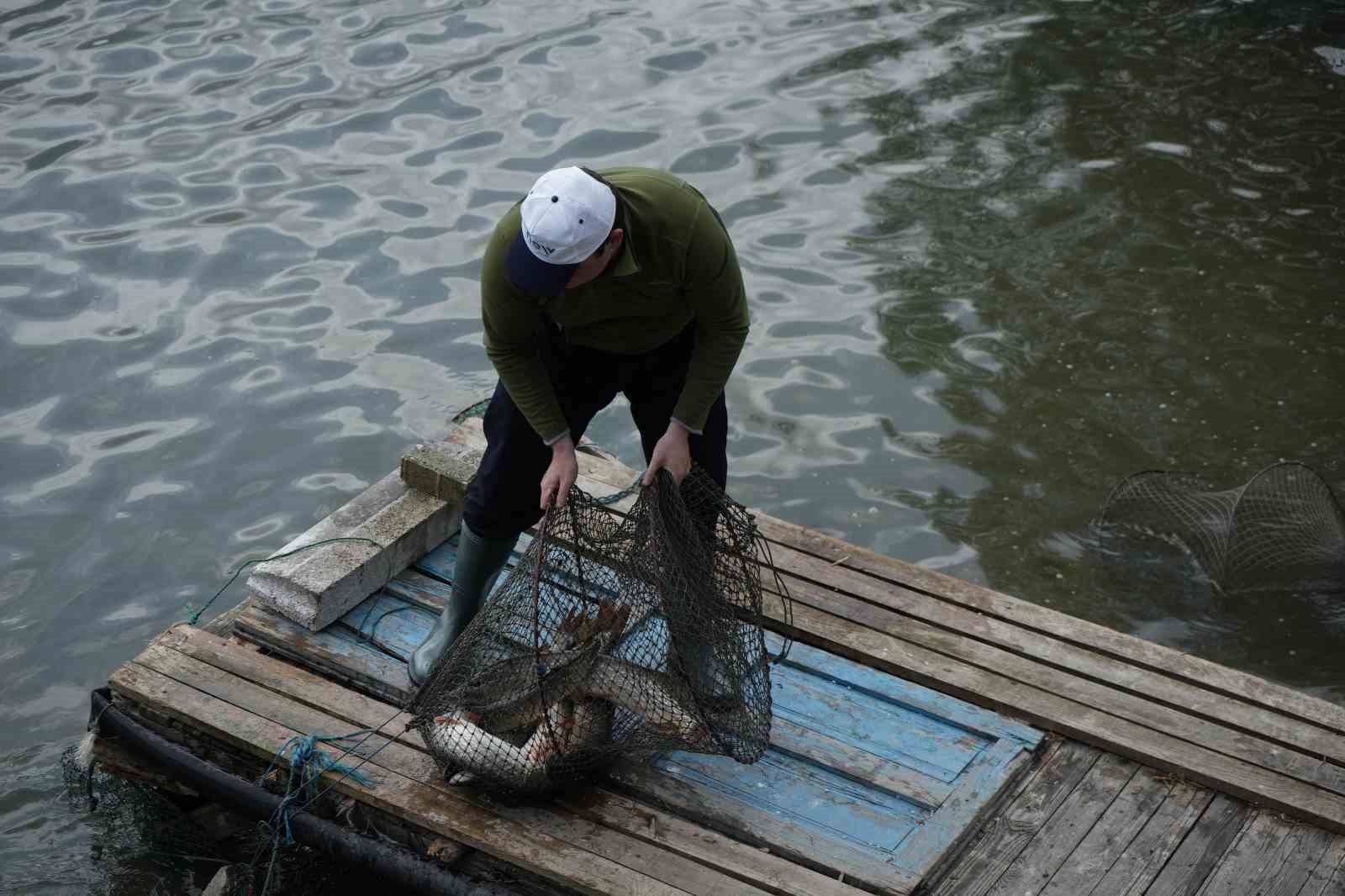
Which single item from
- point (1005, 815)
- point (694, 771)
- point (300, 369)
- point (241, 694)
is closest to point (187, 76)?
point (300, 369)

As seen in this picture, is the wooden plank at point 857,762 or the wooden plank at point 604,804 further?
the wooden plank at point 857,762

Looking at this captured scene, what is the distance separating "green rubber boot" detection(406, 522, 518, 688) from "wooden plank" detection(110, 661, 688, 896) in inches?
13.5

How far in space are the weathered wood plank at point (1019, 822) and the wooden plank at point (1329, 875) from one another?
2.39 ft

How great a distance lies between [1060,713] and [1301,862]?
2.86ft

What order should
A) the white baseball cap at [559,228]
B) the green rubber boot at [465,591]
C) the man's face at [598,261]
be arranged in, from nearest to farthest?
the white baseball cap at [559,228] → the man's face at [598,261] → the green rubber boot at [465,591]

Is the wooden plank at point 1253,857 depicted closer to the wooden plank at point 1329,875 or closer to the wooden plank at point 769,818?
the wooden plank at point 1329,875

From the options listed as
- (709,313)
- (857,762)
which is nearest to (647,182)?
(709,313)

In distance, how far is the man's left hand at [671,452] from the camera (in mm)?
4277

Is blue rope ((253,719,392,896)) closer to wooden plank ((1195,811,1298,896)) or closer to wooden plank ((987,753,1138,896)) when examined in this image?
wooden plank ((987,753,1138,896))

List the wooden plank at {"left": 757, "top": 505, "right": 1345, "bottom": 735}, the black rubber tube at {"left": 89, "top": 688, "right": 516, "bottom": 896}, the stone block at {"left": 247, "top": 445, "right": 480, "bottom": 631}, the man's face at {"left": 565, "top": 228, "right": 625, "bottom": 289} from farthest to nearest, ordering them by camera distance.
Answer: the stone block at {"left": 247, "top": 445, "right": 480, "bottom": 631}, the wooden plank at {"left": 757, "top": 505, "right": 1345, "bottom": 735}, the black rubber tube at {"left": 89, "top": 688, "right": 516, "bottom": 896}, the man's face at {"left": 565, "top": 228, "right": 625, "bottom": 289}

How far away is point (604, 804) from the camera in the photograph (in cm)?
454

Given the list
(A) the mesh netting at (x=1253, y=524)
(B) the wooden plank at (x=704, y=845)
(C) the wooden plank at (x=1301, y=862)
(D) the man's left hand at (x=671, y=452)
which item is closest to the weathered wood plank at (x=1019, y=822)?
(B) the wooden plank at (x=704, y=845)

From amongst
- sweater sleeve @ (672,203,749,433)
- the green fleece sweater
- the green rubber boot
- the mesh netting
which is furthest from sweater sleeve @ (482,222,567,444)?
the mesh netting

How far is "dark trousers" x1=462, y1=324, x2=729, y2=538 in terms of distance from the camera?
14.3 ft
